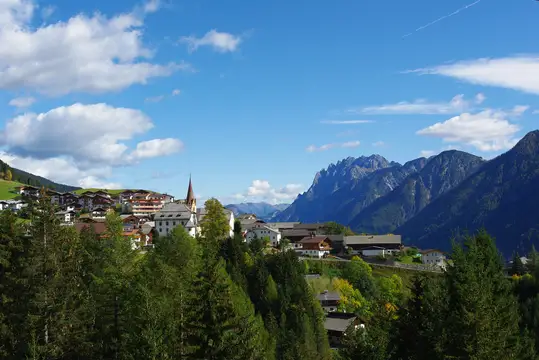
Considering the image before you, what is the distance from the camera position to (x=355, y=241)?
143 meters

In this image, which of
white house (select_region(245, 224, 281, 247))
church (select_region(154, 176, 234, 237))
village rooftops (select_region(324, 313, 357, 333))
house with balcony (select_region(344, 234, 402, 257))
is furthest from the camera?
white house (select_region(245, 224, 281, 247))

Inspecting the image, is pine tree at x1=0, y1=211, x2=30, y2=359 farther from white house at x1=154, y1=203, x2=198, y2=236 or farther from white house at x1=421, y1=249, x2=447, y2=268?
white house at x1=421, y1=249, x2=447, y2=268

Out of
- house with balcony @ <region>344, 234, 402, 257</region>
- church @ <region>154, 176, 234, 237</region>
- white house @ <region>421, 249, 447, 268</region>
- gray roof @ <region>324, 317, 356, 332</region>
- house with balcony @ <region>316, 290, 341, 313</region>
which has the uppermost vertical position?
church @ <region>154, 176, 234, 237</region>

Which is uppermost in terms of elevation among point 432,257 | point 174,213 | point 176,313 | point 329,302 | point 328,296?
point 174,213

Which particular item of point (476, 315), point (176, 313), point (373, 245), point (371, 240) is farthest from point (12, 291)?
point (371, 240)

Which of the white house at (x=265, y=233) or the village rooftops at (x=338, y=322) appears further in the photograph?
the white house at (x=265, y=233)

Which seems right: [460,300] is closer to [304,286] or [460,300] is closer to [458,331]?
[458,331]

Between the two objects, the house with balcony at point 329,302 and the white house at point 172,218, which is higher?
the white house at point 172,218

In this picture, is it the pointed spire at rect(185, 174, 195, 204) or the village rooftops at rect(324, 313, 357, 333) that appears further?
the pointed spire at rect(185, 174, 195, 204)

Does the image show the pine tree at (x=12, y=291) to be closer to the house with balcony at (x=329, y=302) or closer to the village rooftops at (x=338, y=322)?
the village rooftops at (x=338, y=322)

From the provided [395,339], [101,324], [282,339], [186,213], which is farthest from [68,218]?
[395,339]

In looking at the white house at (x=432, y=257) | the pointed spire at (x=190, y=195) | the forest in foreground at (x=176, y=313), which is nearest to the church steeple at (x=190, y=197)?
the pointed spire at (x=190, y=195)

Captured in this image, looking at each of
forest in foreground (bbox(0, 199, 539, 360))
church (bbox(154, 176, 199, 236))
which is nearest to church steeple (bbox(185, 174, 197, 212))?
church (bbox(154, 176, 199, 236))

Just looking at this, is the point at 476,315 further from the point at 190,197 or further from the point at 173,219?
the point at 190,197
